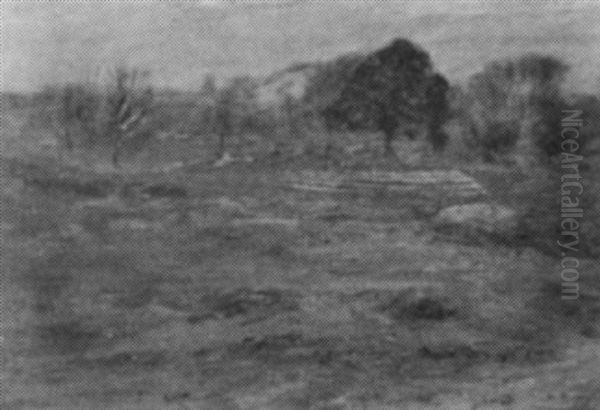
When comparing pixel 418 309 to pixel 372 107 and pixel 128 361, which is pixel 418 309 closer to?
pixel 372 107

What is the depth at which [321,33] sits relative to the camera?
748 centimetres

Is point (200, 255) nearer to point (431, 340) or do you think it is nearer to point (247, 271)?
point (247, 271)

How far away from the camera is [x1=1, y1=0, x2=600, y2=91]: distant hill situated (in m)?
7.45

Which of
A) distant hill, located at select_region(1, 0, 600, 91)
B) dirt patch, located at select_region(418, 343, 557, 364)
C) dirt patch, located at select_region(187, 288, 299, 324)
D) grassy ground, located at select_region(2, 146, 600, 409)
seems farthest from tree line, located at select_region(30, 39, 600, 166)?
dirt patch, located at select_region(418, 343, 557, 364)

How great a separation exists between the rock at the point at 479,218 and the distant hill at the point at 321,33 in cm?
116

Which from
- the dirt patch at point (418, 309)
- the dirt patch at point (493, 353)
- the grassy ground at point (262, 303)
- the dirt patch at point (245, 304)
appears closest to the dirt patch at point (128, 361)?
the grassy ground at point (262, 303)

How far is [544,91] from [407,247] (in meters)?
1.84

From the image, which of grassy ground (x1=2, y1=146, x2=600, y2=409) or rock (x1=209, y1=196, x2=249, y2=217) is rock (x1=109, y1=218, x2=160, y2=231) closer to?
grassy ground (x1=2, y1=146, x2=600, y2=409)

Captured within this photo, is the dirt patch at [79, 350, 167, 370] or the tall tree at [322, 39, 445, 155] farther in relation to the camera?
the tall tree at [322, 39, 445, 155]

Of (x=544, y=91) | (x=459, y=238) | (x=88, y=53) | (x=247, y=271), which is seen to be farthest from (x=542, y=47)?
(x=88, y=53)

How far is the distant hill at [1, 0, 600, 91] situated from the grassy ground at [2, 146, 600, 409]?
0.98 meters

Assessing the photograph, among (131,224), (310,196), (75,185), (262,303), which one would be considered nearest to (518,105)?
(310,196)

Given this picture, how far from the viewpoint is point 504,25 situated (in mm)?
7512

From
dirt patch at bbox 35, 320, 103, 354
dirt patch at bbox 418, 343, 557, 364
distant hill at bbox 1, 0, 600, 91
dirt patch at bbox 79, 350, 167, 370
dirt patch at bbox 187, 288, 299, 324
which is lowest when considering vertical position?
dirt patch at bbox 418, 343, 557, 364
